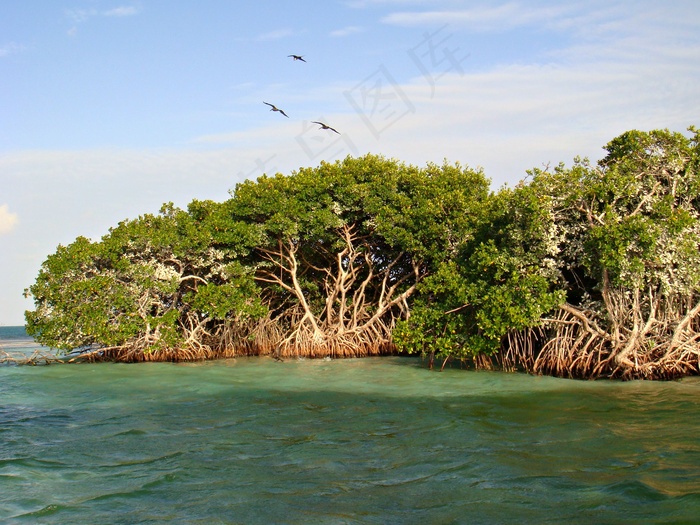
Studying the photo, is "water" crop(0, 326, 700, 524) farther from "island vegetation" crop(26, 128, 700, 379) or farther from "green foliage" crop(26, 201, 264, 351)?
"green foliage" crop(26, 201, 264, 351)

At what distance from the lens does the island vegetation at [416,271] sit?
1169 centimetres

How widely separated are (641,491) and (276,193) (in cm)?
1219

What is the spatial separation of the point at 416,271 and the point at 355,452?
9.48 metres

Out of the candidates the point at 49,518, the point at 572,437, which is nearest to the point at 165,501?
the point at 49,518

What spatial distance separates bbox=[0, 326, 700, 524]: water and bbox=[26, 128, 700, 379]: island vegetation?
4.01ft

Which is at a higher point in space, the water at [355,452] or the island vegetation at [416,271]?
the island vegetation at [416,271]

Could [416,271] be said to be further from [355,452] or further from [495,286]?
[355,452]

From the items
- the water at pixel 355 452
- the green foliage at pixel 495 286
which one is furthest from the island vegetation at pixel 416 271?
the water at pixel 355 452

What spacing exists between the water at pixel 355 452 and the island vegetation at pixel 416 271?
1222mm

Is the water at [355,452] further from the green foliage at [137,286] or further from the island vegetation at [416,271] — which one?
the green foliage at [137,286]

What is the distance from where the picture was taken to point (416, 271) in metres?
16.7

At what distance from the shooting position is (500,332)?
1220 centimetres

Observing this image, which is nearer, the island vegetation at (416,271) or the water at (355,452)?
the water at (355,452)

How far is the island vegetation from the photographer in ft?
38.3
